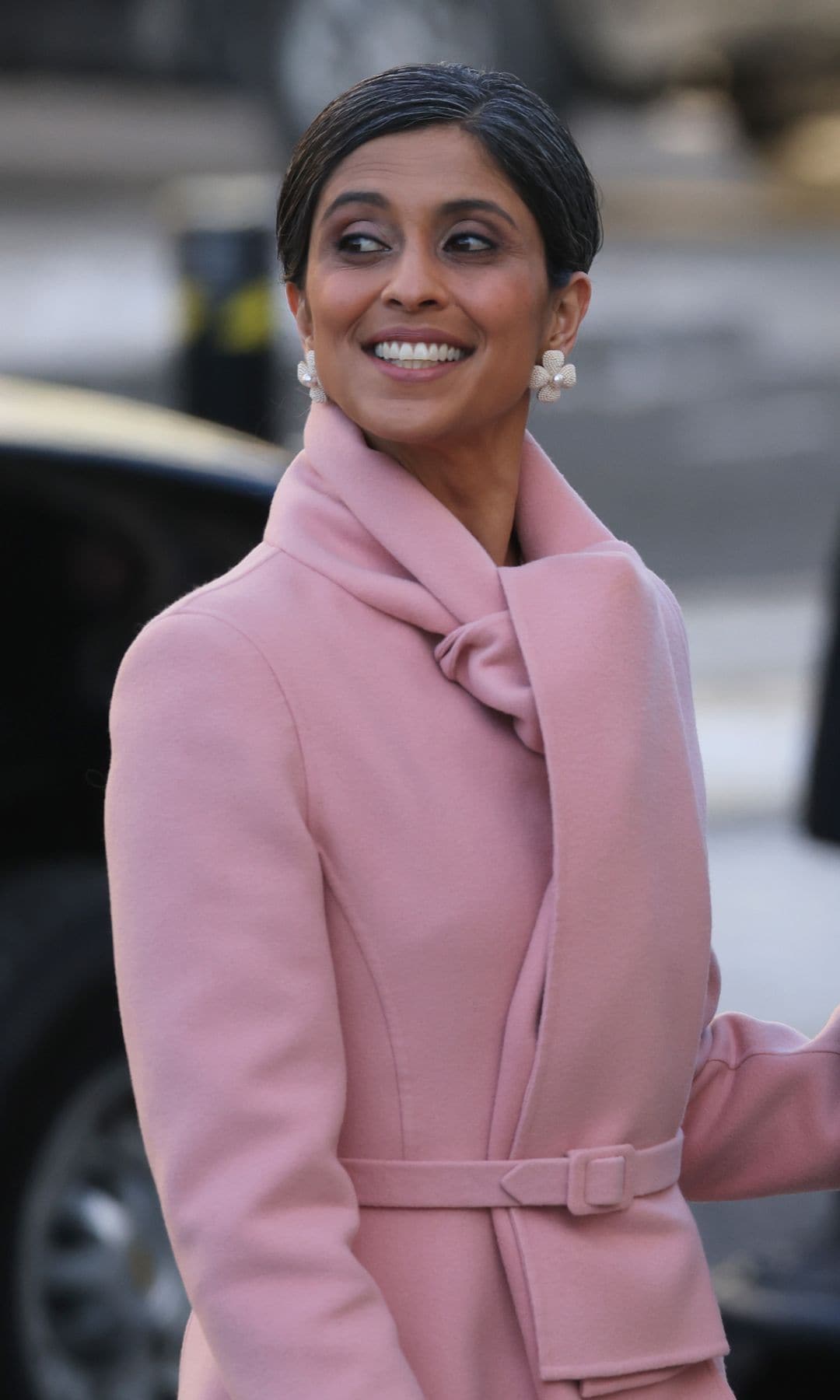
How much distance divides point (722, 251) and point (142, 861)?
14.6 meters

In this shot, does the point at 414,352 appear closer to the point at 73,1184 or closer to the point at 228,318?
the point at 73,1184

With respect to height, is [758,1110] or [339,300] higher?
[339,300]

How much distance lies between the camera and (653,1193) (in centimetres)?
170

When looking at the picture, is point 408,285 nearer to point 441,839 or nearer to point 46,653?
point 441,839

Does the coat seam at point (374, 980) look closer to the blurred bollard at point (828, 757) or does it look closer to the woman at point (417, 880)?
the woman at point (417, 880)

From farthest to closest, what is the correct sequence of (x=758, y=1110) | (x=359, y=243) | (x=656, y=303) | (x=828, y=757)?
(x=656, y=303) → (x=828, y=757) → (x=758, y=1110) → (x=359, y=243)

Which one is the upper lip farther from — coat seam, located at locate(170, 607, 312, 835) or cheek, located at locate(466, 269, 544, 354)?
coat seam, located at locate(170, 607, 312, 835)

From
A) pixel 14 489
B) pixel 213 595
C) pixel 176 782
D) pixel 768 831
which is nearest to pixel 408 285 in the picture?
pixel 213 595

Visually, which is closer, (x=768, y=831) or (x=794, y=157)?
(x=768, y=831)

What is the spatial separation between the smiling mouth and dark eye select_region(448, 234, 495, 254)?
2.7 inches

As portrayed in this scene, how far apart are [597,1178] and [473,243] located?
666 mm

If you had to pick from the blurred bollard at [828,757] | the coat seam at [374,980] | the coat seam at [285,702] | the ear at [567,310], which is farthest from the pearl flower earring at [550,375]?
the blurred bollard at [828,757]

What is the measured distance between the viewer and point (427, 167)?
5.37 feet

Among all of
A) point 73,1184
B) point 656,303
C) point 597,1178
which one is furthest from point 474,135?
point 656,303
